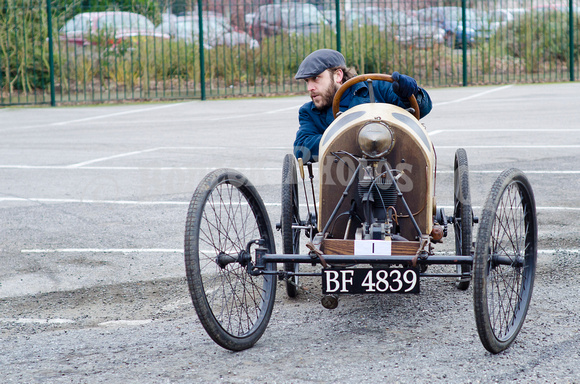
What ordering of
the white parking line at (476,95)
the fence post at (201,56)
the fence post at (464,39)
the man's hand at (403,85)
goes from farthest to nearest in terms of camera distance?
the fence post at (464,39) < the fence post at (201,56) < the white parking line at (476,95) < the man's hand at (403,85)

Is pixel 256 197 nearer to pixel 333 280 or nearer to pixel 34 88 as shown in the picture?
pixel 333 280

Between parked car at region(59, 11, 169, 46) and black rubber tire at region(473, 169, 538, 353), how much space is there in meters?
16.2

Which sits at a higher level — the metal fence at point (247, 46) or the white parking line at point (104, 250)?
the metal fence at point (247, 46)

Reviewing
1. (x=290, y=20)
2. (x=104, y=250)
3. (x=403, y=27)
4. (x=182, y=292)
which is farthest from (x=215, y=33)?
(x=182, y=292)

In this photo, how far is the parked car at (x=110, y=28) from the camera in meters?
19.3

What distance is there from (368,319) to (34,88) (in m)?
16.3

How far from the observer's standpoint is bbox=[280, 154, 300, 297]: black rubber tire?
14.8ft

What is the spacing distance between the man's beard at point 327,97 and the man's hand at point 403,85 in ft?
2.03

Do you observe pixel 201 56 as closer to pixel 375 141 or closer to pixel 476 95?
pixel 476 95

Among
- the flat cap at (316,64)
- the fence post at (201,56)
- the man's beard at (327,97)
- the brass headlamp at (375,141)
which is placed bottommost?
the brass headlamp at (375,141)

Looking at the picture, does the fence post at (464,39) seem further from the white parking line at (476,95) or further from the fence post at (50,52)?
the fence post at (50,52)

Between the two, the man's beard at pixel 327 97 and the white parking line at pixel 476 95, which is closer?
the man's beard at pixel 327 97

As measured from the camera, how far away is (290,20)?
21.1 meters

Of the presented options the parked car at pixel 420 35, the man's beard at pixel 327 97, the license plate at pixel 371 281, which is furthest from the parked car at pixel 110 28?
the license plate at pixel 371 281
